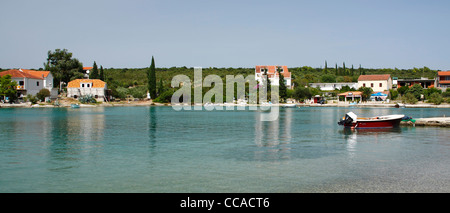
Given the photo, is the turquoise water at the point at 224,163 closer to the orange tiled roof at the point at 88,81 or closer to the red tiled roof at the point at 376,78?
the orange tiled roof at the point at 88,81

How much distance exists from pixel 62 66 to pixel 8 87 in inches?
751

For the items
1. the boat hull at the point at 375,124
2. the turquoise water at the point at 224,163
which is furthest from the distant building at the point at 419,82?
the turquoise water at the point at 224,163

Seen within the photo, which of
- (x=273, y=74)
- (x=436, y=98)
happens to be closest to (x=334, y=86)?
(x=273, y=74)

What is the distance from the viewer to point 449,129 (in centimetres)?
3175

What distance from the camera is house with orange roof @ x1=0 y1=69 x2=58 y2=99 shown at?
256 feet

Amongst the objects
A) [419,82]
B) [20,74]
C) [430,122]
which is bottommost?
[430,122]

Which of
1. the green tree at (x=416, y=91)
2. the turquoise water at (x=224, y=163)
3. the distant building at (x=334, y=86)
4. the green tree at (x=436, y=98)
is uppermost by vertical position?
the distant building at (x=334, y=86)

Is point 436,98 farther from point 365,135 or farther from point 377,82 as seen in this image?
point 365,135

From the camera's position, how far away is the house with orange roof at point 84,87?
8395 cm

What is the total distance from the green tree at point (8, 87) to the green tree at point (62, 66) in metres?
15.4

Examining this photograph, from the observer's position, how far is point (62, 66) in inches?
3642
